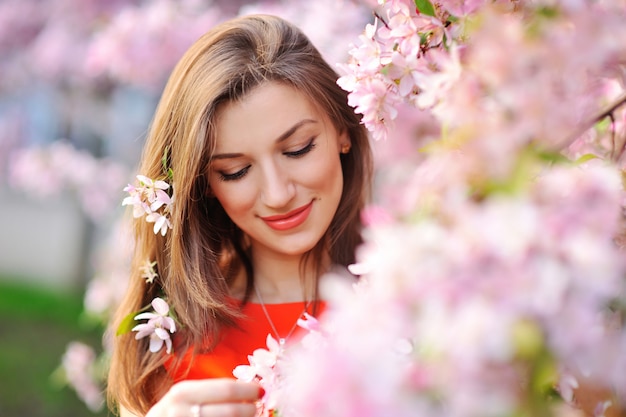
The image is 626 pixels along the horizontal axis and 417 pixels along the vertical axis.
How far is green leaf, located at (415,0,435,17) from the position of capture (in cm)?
115

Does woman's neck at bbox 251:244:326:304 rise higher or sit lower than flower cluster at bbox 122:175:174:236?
lower

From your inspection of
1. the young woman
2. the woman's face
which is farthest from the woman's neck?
the woman's face

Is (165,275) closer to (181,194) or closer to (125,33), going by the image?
(181,194)

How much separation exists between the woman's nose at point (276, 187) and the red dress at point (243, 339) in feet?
1.09

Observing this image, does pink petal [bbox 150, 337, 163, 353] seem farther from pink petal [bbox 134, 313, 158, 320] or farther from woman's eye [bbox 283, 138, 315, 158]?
woman's eye [bbox 283, 138, 315, 158]

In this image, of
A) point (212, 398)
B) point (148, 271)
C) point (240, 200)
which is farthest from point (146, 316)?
point (212, 398)

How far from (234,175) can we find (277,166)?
0.10 metres

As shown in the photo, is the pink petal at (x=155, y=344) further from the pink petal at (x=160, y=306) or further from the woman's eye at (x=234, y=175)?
the woman's eye at (x=234, y=175)

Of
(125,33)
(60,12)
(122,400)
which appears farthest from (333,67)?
(60,12)

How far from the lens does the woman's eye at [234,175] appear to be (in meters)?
1.57

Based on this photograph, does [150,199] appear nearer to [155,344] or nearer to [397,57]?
[155,344]

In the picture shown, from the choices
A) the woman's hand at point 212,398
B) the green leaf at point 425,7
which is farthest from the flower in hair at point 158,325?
the green leaf at point 425,7

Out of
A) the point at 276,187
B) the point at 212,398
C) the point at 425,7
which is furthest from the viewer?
the point at 276,187

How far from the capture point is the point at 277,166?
1.54m
